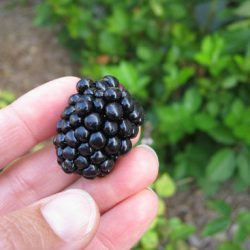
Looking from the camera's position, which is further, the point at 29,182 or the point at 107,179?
the point at 29,182

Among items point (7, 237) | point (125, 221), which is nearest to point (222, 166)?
point (125, 221)

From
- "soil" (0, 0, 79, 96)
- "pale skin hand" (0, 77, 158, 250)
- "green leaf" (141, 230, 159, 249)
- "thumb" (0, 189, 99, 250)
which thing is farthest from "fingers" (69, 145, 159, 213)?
"soil" (0, 0, 79, 96)

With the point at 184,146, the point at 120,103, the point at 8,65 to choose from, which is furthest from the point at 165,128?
the point at 8,65

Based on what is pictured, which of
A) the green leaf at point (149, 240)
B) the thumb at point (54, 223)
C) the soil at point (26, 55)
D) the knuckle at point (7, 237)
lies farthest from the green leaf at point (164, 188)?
the soil at point (26, 55)

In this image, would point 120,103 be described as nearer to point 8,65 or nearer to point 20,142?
point 20,142

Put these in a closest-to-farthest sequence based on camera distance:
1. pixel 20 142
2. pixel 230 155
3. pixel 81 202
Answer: pixel 81 202
pixel 20 142
pixel 230 155

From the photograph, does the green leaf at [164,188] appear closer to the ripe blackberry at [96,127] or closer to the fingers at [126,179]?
the fingers at [126,179]
